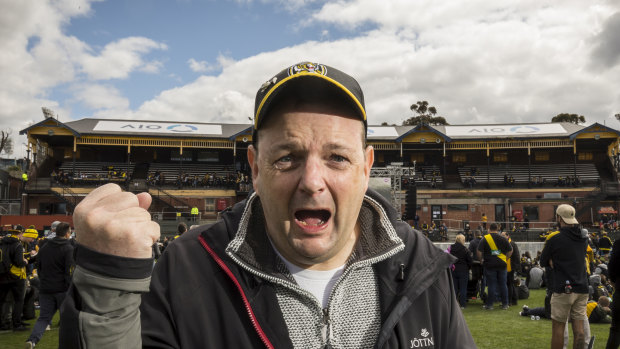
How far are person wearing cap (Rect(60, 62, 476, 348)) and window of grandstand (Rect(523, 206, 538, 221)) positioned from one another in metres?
36.2

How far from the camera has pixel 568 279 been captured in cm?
560

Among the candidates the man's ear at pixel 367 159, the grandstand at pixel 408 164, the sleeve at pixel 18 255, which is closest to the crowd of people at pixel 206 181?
the grandstand at pixel 408 164

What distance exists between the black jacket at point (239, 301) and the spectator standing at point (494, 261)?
9184 mm

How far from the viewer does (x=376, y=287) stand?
1982 millimetres

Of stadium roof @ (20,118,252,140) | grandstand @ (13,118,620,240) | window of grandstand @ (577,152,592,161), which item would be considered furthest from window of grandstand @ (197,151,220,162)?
window of grandstand @ (577,152,592,161)

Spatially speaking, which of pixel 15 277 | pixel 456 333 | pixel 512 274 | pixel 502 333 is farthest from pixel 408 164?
pixel 456 333

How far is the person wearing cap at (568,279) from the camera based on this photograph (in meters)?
5.59

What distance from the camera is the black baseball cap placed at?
174 cm

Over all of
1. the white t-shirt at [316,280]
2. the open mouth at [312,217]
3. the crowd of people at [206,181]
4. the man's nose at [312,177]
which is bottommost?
the white t-shirt at [316,280]

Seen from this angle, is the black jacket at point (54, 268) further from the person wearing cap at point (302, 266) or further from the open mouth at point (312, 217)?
the open mouth at point (312, 217)

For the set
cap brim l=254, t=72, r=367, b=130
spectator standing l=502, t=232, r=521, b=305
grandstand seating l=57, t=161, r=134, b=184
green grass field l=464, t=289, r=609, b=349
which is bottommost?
green grass field l=464, t=289, r=609, b=349

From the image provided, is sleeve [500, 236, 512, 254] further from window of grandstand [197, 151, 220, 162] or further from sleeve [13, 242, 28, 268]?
window of grandstand [197, 151, 220, 162]

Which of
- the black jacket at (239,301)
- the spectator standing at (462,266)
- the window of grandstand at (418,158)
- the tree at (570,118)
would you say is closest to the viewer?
the black jacket at (239,301)

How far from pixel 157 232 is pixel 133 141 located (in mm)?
37752
